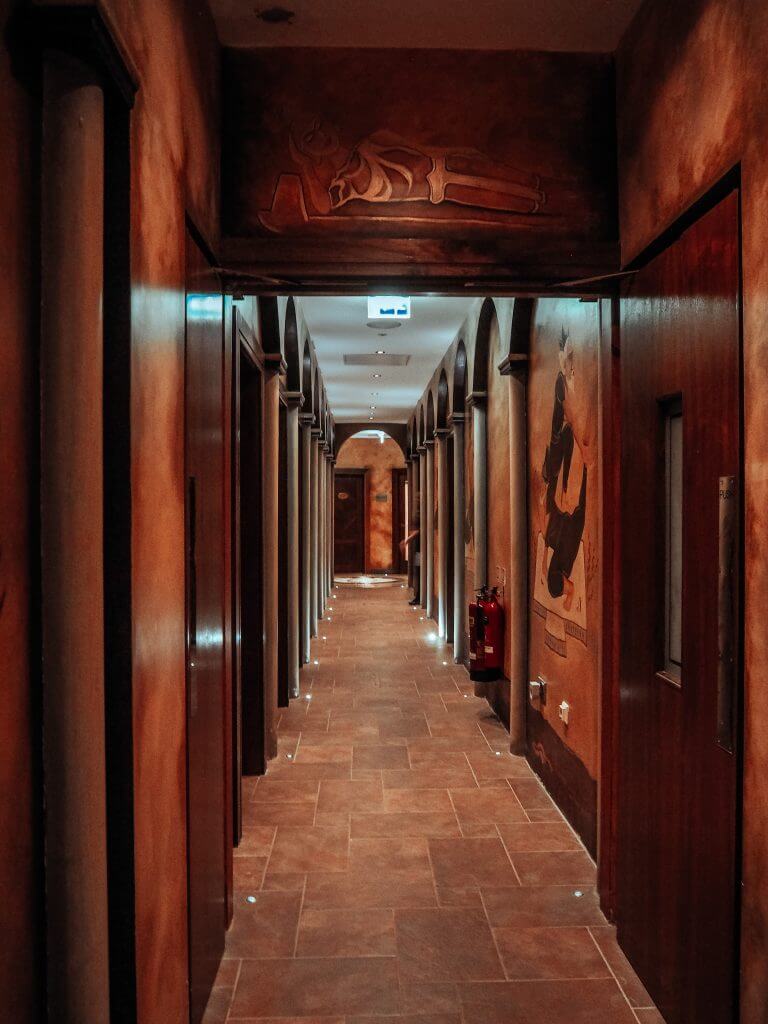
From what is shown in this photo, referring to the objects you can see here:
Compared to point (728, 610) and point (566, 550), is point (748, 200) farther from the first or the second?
point (566, 550)

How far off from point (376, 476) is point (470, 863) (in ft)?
67.8

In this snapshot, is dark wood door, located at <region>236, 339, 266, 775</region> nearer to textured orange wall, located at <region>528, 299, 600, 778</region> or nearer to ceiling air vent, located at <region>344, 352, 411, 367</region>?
textured orange wall, located at <region>528, 299, 600, 778</region>

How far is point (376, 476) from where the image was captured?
80.5 ft

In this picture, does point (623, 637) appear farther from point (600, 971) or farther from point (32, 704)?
point (32, 704)

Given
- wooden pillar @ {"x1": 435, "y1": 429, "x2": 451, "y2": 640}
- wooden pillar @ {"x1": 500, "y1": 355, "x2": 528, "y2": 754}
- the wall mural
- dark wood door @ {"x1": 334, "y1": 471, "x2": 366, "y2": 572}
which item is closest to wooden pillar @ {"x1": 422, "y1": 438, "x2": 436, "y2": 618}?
wooden pillar @ {"x1": 435, "y1": 429, "x2": 451, "y2": 640}

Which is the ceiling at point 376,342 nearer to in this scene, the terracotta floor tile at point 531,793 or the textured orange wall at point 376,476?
the terracotta floor tile at point 531,793

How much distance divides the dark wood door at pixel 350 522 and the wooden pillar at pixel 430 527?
31.6 ft


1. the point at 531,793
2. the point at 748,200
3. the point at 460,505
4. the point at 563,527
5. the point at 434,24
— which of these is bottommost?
the point at 531,793

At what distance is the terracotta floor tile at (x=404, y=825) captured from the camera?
14.7ft

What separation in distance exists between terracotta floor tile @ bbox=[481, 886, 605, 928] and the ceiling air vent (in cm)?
854

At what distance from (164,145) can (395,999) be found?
2.97 metres

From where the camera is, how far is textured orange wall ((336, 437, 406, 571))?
2425cm

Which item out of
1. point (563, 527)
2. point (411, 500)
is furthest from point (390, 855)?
point (411, 500)

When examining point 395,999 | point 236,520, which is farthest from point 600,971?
point 236,520
